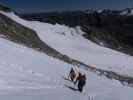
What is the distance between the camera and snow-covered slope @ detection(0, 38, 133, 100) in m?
19.1

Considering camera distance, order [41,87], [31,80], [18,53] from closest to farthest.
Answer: [41,87]
[31,80]
[18,53]

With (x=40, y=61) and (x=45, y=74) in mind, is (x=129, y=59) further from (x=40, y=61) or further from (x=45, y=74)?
(x=45, y=74)

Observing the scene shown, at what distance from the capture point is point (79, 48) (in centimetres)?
7400

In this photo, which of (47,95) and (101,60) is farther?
(101,60)

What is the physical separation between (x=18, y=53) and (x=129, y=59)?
45222mm

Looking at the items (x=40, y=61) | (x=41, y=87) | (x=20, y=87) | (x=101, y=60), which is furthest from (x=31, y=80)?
(x=101, y=60)

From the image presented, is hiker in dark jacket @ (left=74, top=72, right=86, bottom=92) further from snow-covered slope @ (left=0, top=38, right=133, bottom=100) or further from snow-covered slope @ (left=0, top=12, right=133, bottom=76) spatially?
snow-covered slope @ (left=0, top=12, right=133, bottom=76)

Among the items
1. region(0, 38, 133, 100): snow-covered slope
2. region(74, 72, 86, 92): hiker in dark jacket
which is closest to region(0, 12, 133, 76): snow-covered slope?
region(0, 38, 133, 100): snow-covered slope

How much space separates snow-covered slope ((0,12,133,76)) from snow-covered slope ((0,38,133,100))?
2831 cm

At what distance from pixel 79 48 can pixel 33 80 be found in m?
50.5

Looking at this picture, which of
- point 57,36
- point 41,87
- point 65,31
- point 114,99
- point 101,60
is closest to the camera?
point 41,87

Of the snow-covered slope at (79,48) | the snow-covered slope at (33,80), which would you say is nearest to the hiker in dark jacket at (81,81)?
the snow-covered slope at (33,80)

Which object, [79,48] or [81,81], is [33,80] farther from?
[79,48]

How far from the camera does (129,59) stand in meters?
75.8
